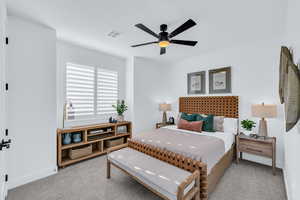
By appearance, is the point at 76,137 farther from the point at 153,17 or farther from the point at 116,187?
the point at 153,17

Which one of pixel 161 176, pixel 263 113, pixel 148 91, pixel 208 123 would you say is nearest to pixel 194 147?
pixel 161 176

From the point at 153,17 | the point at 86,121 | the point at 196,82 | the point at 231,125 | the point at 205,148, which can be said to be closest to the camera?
the point at 205,148

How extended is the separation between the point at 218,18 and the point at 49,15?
2800 millimetres

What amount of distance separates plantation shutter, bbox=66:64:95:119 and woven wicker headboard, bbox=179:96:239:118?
283cm

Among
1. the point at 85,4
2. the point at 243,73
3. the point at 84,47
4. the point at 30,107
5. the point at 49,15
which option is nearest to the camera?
the point at 85,4

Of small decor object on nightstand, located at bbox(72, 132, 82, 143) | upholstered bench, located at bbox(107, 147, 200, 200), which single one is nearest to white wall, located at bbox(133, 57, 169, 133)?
small decor object on nightstand, located at bbox(72, 132, 82, 143)

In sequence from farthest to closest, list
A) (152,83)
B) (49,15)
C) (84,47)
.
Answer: (152,83), (84,47), (49,15)

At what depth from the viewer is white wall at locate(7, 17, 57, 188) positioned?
2.19 meters

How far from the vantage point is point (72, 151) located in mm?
2947

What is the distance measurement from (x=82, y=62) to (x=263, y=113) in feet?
14.2

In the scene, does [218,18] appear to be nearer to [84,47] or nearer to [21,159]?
[84,47]

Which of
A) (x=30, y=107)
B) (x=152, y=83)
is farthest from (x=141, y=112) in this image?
(x=30, y=107)

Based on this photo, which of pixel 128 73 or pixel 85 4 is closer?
pixel 85 4

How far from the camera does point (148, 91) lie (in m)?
4.63
